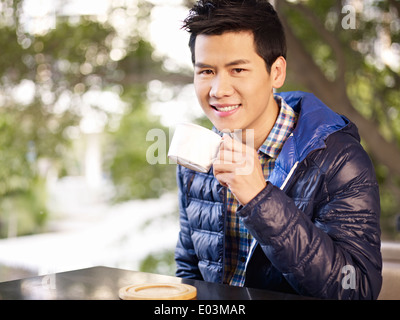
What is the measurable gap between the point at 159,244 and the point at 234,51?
106 inches

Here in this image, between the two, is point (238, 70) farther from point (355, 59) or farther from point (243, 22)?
point (355, 59)

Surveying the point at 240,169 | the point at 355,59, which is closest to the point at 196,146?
the point at 240,169

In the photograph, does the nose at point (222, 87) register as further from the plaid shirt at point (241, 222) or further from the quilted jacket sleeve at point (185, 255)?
the quilted jacket sleeve at point (185, 255)

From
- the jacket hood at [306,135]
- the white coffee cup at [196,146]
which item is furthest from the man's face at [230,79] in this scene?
the white coffee cup at [196,146]

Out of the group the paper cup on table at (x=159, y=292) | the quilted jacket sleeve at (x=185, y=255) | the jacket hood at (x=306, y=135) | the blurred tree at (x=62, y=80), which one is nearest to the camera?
the paper cup on table at (x=159, y=292)

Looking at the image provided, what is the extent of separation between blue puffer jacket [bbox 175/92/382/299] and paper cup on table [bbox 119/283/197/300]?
0.69 ft

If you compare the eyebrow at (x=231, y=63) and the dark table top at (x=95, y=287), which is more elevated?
the eyebrow at (x=231, y=63)

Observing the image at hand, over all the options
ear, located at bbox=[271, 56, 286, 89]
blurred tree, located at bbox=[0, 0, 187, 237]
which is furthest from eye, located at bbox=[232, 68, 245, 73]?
blurred tree, located at bbox=[0, 0, 187, 237]

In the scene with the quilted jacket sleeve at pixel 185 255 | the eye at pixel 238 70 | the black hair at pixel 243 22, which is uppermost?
the black hair at pixel 243 22

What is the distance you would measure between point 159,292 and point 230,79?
2.00 feet

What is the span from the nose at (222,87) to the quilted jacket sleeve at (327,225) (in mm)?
249

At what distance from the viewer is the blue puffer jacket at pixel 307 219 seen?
3.29 ft
